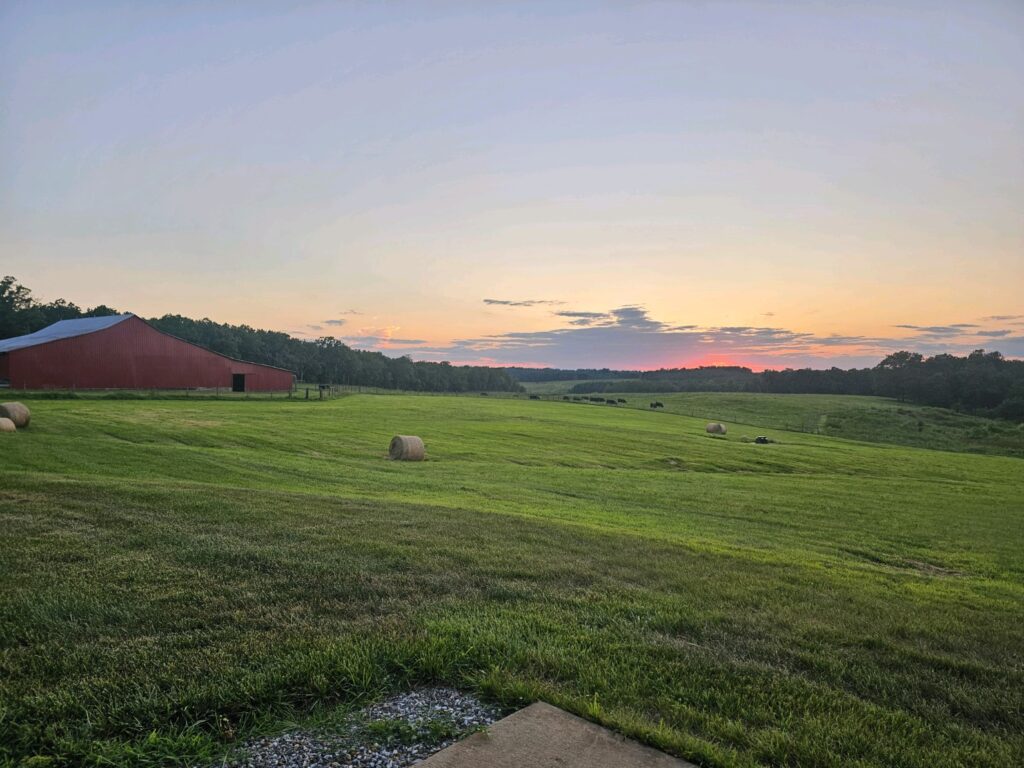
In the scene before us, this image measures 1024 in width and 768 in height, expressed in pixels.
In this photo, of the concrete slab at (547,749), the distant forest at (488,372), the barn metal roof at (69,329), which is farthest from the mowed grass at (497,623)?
the distant forest at (488,372)

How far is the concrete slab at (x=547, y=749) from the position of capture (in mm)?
2941

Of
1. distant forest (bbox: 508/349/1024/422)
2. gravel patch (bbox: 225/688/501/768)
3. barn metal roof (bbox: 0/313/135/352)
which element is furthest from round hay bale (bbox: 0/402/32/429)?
distant forest (bbox: 508/349/1024/422)

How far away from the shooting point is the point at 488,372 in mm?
154500

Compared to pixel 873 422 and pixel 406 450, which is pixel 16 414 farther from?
pixel 873 422

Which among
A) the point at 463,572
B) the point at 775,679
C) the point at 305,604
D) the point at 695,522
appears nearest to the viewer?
the point at 775,679

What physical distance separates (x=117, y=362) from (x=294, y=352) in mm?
69369

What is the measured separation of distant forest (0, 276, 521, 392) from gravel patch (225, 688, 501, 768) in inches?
4123

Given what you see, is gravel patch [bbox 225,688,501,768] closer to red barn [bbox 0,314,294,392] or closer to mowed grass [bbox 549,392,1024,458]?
mowed grass [bbox 549,392,1024,458]

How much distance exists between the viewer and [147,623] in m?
4.62

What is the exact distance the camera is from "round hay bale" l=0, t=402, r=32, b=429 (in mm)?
23828

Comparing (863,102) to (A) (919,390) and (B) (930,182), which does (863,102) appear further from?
(A) (919,390)

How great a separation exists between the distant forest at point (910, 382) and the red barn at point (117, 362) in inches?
4092

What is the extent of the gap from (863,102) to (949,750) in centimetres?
2003

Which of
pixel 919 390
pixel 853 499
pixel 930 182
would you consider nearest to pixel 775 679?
pixel 853 499
